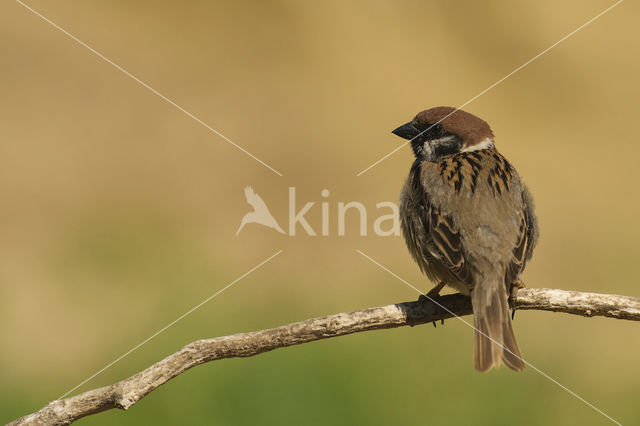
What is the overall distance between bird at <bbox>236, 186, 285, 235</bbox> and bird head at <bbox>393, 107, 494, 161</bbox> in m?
4.49

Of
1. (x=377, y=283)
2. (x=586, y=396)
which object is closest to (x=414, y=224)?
(x=586, y=396)

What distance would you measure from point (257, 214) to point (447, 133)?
530 centimetres

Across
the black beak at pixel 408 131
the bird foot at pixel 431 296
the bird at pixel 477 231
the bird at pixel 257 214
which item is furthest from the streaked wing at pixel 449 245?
the bird at pixel 257 214

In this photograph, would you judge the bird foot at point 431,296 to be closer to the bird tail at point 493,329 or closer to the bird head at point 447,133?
the bird tail at point 493,329

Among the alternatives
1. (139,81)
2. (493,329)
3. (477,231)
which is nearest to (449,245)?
(477,231)

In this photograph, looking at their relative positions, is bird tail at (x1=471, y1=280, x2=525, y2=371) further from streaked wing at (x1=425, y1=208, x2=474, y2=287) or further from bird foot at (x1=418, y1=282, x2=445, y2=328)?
bird foot at (x1=418, y1=282, x2=445, y2=328)

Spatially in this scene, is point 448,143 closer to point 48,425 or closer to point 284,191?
point 48,425

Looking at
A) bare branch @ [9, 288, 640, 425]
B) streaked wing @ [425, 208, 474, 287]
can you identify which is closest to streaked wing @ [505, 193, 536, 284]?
bare branch @ [9, 288, 640, 425]

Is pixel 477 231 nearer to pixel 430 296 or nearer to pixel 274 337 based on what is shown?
pixel 430 296

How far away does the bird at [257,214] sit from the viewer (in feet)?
32.6

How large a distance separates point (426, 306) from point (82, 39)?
25.8 ft

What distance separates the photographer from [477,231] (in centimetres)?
Result: 458

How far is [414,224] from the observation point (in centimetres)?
488

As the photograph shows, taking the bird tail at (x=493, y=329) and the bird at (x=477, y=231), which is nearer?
the bird tail at (x=493, y=329)
